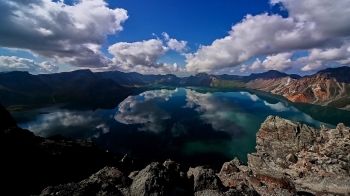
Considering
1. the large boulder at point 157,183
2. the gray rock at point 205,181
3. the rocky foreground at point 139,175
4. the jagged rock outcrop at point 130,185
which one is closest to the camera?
the jagged rock outcrop at point 130,185

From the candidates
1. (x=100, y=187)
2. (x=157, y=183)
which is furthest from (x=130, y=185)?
(x=100, y=187)

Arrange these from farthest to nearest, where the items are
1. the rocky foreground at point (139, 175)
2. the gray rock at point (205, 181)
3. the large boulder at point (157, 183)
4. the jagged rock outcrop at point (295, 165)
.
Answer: the jagged rock outcrop at point (295, 165) < the gray rock at point (205, 181) < the rocky foreground at point (139, 175) < the large boulder at point (157, 183)

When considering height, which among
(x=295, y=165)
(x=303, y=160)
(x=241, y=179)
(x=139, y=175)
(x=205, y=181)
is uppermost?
(x=139, y=175)

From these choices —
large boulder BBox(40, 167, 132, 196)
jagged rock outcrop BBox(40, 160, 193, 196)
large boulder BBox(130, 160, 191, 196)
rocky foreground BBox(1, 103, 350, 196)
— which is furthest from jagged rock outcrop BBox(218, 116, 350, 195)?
large boulder BBox(40, 167, 132, 196)

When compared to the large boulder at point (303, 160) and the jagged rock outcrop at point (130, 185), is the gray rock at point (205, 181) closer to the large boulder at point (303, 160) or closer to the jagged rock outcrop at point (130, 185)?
the jagged rock outcrop at point (130, 185)

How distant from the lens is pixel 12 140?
30.4 metres

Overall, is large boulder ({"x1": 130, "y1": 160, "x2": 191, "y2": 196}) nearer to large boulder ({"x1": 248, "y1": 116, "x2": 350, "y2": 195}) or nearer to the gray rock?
the gray rock

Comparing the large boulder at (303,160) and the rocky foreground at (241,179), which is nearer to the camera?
the rocky foreground at (241,179)

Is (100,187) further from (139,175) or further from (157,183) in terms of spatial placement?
(157,183)

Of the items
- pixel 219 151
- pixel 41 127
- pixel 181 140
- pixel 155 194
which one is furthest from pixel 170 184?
pixel 41 127

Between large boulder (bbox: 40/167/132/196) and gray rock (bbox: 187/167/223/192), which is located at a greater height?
large boulder (bbox: 40/167/132/196)

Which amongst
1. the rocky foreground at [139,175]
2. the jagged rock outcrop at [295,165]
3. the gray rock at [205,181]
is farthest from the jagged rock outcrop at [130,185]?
the jagged rock outcrop at [295,165]

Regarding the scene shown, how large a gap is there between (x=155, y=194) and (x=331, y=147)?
66747 mm

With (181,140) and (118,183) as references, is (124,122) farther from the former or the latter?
(118,183)
